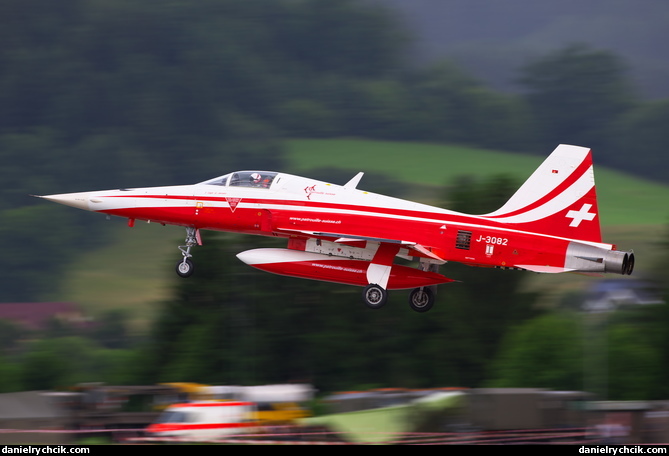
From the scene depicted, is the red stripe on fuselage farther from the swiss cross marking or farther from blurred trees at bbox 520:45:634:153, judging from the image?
blurred trees at bbox 520:45:634:153

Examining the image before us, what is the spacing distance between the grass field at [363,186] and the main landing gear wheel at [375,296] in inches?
1265

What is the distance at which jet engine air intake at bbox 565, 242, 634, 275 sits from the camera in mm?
25312

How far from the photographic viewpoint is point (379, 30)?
146 metres

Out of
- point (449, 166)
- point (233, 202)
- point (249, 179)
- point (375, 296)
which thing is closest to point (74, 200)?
point (233, 202)

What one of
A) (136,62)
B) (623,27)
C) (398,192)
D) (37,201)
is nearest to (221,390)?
(398,192)

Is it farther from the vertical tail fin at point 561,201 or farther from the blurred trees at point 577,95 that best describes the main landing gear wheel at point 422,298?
the blurred trees at point 577,95

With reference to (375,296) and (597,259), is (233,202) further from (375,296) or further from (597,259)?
(597,259)

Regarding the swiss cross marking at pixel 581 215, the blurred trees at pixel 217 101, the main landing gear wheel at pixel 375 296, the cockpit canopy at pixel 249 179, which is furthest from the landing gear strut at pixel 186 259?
the blurred trees at pixel 217 101

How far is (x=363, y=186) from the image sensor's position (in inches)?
3708

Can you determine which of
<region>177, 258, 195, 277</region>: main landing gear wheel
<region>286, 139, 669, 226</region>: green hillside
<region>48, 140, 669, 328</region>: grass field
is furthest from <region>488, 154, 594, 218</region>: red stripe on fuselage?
<region>286, 139, 669, 226</region>: green hillside

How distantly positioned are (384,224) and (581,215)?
16.6 ft

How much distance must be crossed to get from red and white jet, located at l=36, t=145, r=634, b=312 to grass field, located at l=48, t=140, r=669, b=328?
3013 centimetres

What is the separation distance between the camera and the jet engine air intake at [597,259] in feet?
83.0

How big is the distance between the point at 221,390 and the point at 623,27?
15833cm
